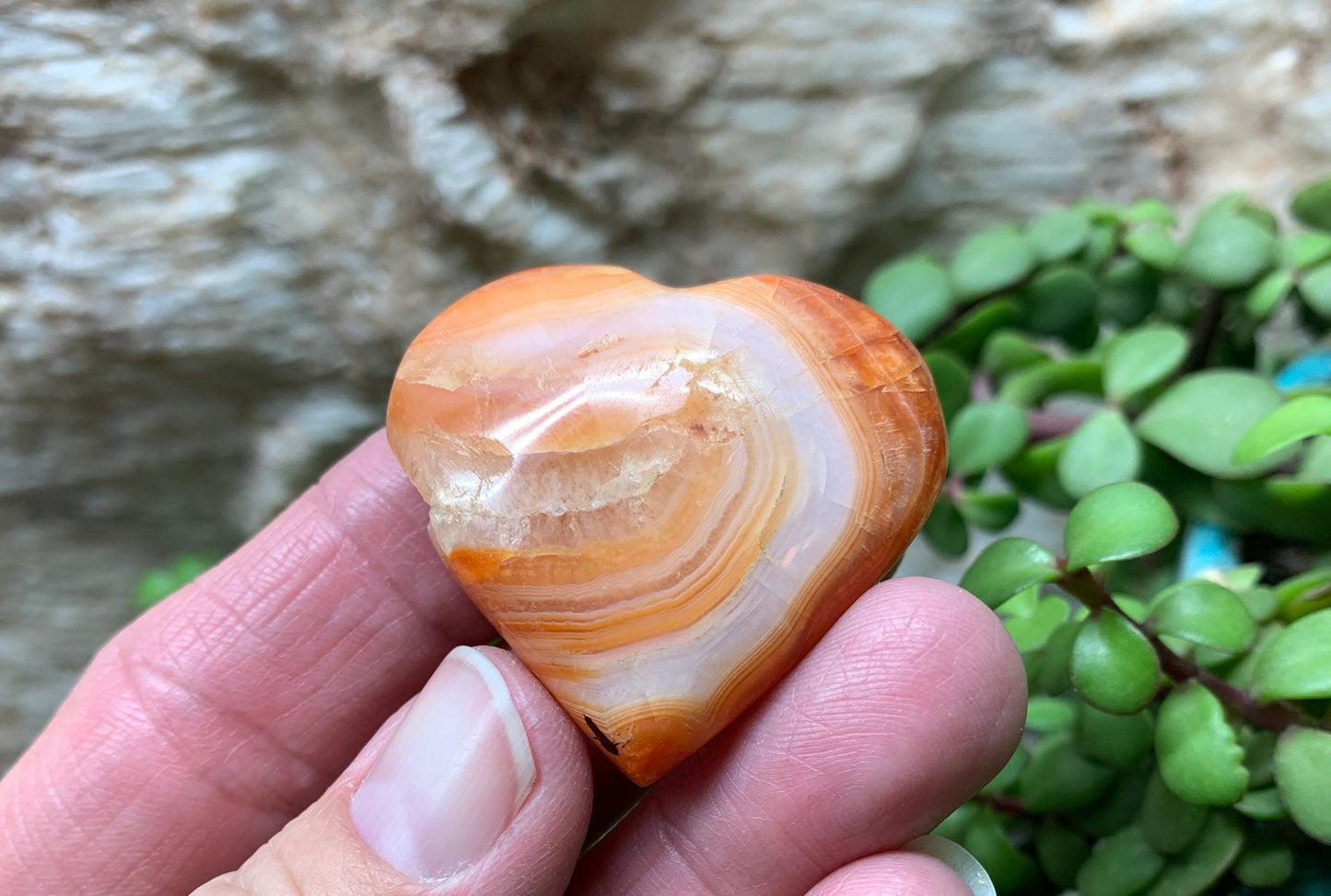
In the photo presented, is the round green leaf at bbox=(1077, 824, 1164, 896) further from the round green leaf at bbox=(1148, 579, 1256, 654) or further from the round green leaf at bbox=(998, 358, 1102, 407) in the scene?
the round green leaf at bbox=(998, 358, 1102, 407)

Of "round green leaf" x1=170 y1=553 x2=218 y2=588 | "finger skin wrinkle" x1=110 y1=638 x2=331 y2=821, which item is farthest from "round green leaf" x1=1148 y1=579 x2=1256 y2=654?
"round green leaf" x1=170 y1=553 x2=218 y2=588

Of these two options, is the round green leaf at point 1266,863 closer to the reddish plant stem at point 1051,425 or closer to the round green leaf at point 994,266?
the reddish plant stem at point 1051,425

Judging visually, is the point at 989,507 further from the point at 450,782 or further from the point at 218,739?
the point at 218,739

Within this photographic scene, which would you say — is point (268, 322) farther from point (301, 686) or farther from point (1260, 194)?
point (1260, 194)

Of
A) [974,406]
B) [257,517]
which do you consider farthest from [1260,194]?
[257,517]

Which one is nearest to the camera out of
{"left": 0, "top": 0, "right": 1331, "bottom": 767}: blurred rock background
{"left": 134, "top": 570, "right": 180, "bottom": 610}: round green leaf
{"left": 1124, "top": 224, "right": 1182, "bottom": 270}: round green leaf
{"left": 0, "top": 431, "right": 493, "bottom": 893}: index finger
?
{"left": 0, "top": 431, "right": 493, "bottom": 893}: index finger

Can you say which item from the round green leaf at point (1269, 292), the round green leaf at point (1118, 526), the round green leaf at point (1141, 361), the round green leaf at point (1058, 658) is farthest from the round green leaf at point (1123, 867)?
the round green leaf at point (1269, 292)
